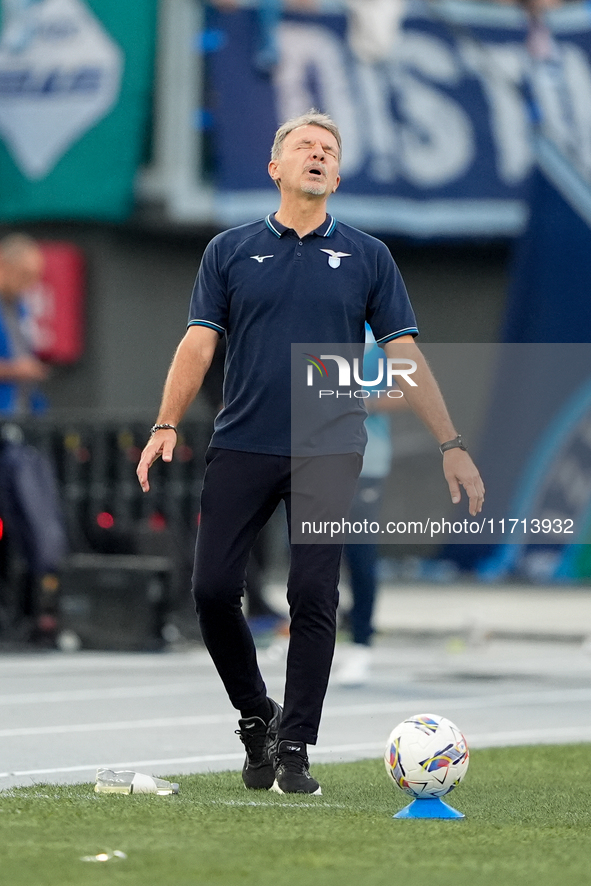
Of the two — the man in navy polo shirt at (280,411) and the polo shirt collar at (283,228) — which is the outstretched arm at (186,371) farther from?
the polo shirt collar at (283,228)

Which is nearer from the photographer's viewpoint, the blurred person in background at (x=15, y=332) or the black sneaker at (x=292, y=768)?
the black sneaker at (x=292, y=768)

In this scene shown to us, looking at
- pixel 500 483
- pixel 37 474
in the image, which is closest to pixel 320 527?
pixel 37 474

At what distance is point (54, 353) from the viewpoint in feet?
67.0

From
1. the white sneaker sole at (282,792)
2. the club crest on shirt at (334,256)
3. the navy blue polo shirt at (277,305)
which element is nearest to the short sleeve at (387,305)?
the navy blue polo shirt at (277,305)

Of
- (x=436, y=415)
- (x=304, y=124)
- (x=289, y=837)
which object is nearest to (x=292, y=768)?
(x=289, y=837)

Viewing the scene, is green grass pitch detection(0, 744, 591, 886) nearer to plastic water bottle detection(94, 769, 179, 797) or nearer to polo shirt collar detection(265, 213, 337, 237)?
plastic water bottle detection(94, 769, 179, 797)

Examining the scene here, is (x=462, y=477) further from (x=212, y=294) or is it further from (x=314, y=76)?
(x=314, y=76)

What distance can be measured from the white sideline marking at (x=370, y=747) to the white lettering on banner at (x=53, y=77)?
1314 centimetres

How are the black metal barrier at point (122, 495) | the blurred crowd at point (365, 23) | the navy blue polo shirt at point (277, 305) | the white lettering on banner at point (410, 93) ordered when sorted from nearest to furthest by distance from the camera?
the navy blue polo shirt at point (277, 305) → the black metal barrier at point (122, 495) → the blurred crowd at point (365, 23) → the white lettering on banner at point (410, 93)

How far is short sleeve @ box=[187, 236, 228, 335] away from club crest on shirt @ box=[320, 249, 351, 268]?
1.16 feet

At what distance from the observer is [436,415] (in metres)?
5.78

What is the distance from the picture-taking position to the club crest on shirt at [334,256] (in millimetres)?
5734

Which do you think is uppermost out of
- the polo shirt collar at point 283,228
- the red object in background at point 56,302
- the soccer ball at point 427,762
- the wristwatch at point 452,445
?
the red object in background at point 56,302

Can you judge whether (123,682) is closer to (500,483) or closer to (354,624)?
(354,624)
